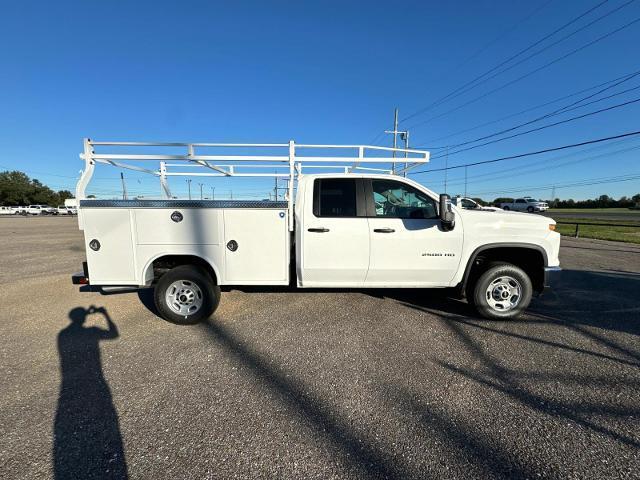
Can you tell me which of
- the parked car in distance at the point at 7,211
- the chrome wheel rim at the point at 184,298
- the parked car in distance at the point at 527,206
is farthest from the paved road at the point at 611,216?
the parked car in distance at the point at 7,211

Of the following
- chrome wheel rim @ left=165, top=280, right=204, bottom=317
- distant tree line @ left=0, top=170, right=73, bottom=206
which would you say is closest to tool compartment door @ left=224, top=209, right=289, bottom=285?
chrome wheel rim @ left=165, top=280, right=204, bottom=317

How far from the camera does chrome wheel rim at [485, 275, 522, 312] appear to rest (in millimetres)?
4340

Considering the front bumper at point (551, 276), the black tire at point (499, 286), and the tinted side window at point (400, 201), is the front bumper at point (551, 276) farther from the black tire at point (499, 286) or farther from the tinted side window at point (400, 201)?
the tinted side window at point (400, 201)

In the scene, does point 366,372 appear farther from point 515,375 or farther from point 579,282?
point 579,282

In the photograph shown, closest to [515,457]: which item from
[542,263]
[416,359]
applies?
[416,359]

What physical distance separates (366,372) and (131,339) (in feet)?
9.23

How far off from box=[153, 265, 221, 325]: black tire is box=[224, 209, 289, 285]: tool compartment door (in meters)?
0.28

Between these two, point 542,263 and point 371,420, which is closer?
point 371,420

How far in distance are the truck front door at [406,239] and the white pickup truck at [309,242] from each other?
0.05 ft

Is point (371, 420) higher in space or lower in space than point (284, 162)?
lower

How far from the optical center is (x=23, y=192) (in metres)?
80.8

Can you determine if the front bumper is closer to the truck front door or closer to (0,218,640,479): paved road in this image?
(0,218,640,479): paved road

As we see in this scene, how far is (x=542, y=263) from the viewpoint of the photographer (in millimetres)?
4359

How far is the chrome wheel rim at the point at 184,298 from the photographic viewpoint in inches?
165
